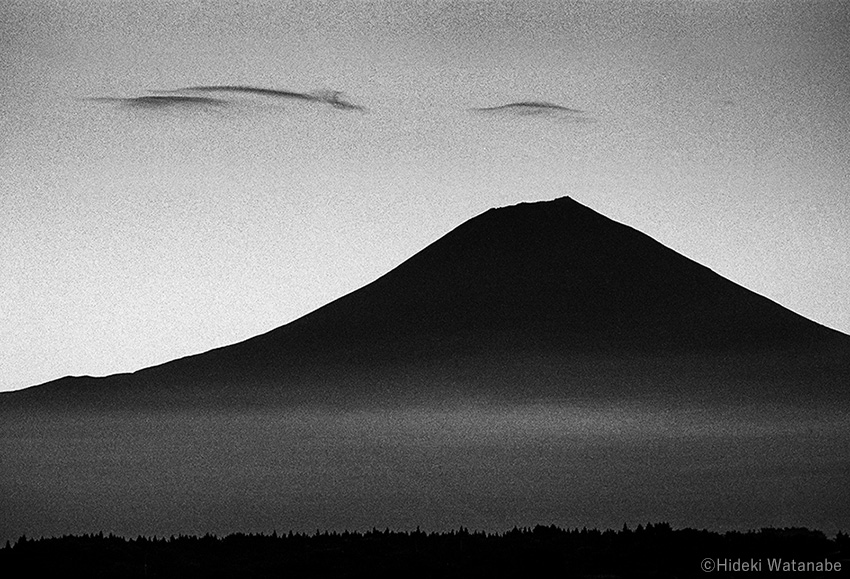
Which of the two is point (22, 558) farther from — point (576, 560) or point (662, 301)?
point (662, 301)

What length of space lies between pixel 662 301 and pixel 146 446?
24.6 metres

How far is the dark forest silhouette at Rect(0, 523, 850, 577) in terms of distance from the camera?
1479 inches

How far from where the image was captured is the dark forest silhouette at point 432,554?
37562 millimetres

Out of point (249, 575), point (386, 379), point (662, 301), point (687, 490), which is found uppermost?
point (662, 301)

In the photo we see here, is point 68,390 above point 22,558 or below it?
above

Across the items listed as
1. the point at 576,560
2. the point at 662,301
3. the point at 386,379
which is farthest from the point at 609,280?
the point at 576,560

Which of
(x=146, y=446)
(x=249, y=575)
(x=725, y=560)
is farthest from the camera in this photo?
(x=146, y=446)

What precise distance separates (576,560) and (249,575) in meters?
7.52

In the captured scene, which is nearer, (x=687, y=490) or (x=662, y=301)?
(x=687, y=490)

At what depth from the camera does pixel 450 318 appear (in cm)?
7706

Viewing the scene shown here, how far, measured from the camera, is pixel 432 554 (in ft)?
136

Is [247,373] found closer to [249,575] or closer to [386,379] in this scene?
[386,379]

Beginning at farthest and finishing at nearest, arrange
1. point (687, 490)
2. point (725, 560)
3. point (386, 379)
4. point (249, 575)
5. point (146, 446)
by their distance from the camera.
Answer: point (146, 446), point (386, 379), point (687, 490), point (249, 575), point (725, 560)

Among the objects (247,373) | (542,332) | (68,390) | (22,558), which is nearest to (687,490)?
(542,332)
